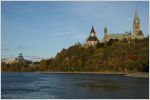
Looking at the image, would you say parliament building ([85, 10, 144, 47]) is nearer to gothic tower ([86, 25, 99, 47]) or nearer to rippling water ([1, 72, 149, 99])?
gothic tower ([86, 25, 99, 47])

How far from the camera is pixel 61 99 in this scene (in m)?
12.0

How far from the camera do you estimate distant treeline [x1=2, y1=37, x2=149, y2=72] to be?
40.3 metres

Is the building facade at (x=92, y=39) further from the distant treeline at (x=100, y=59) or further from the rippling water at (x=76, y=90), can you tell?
the rippling water at (x=76, y=90)

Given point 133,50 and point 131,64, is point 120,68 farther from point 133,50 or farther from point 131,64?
point 131,64

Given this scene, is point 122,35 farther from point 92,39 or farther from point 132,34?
point 92,39

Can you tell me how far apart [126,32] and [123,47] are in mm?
13575

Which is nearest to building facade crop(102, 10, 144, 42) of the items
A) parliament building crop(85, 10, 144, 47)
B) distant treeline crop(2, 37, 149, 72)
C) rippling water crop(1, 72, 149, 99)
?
parliament building crop(85, 10, 144, 47)

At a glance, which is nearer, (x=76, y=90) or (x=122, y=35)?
(x=76, y=90)

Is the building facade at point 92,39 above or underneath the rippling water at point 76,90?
above

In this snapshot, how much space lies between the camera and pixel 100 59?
51.3 metres

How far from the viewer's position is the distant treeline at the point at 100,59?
40.3 m

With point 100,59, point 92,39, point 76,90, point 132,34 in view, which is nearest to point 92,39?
point 92,39

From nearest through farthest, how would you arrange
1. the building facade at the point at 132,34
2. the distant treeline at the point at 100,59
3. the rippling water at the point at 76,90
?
the rippling water at the point at 76,90 < the distant treeline at the point at 100,59 < the building facade at the point at 132,34

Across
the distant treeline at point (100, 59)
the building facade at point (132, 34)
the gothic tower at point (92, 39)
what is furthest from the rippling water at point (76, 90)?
the gothic tower at point (92, 39)
